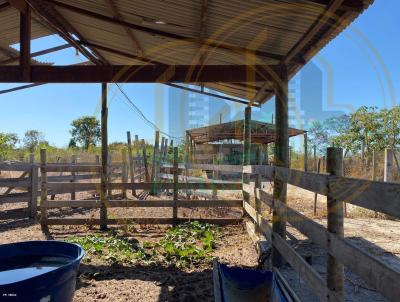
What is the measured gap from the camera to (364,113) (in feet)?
71.6

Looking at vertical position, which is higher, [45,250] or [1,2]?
[1,2]

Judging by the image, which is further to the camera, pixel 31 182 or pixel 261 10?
pixel 31 182

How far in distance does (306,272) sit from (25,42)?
4.76 metres

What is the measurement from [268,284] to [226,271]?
1.31 ft

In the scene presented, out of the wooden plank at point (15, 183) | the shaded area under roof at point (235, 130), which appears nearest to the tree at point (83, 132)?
the shaded area under roof at point (235, 130)

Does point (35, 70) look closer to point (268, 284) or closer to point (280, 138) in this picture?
point (280, 138)

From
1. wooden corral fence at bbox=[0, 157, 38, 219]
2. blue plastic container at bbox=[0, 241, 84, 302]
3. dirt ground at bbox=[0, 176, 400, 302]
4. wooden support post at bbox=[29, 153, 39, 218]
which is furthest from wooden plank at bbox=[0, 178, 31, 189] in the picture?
blue plastic container at bbox=[0, 241, 84, 302]

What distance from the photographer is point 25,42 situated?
534 centimetres

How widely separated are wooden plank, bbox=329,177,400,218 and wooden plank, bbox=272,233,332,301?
2.21ft

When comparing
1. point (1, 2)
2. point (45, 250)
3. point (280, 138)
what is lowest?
point (45, 250)

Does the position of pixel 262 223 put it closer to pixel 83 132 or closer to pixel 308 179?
pixel 308 179

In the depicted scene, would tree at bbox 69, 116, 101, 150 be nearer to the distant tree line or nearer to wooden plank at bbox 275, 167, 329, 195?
the distant tree line

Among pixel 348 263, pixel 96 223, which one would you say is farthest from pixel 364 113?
pixel 348 263

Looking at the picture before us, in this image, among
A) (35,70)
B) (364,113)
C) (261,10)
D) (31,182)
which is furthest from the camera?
(364,113)
